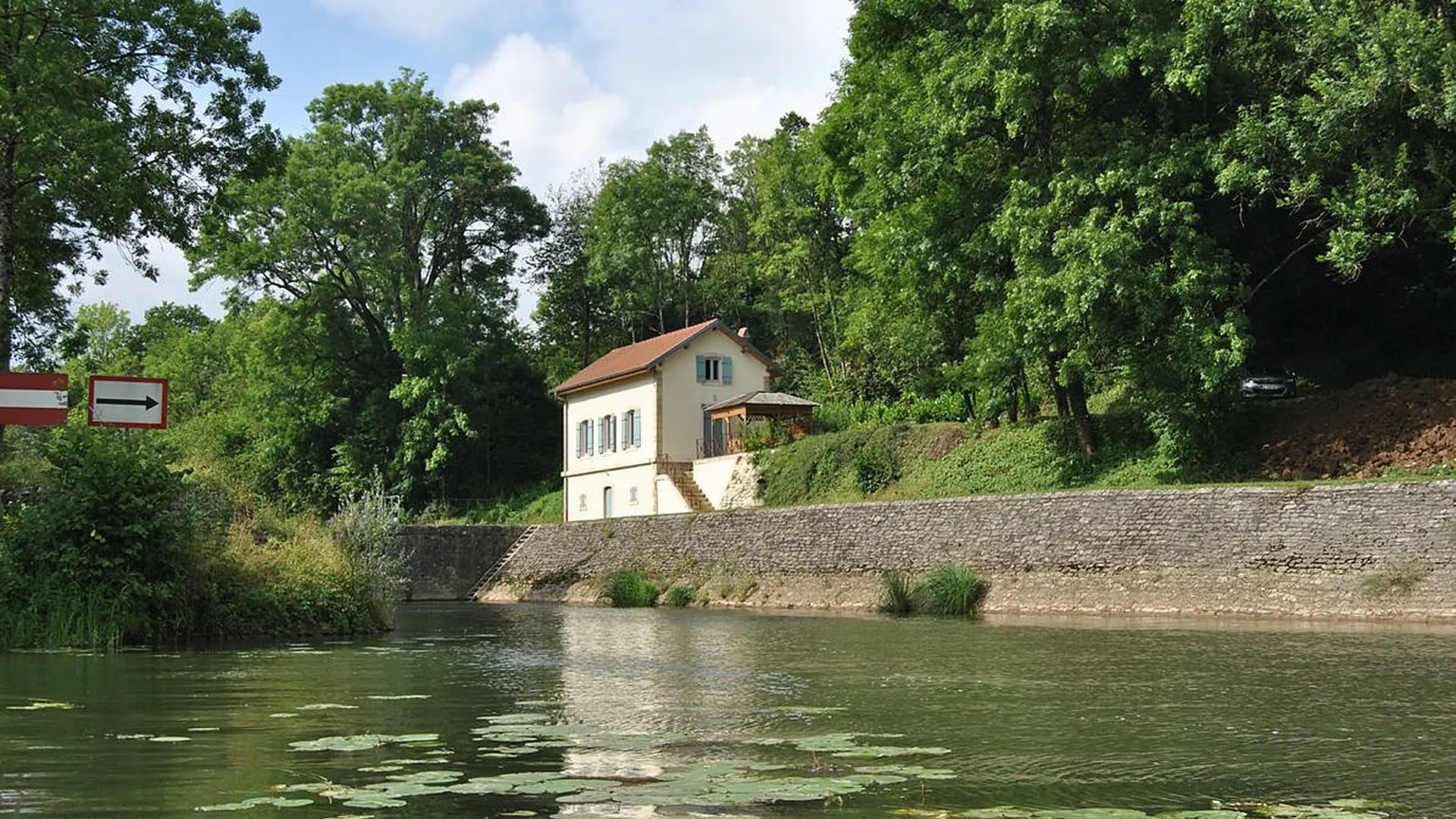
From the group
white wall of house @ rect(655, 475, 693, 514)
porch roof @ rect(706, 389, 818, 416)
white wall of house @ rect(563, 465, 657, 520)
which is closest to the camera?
white wall of house @ rect(655, 475, 693, 514)

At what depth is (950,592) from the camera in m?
24.2

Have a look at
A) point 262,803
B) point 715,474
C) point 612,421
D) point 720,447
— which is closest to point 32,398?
point 262,803

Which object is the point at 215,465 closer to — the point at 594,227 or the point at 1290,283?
the point at 1290,283

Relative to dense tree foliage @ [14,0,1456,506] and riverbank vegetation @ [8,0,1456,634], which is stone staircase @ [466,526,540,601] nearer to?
riverbank vegetation @ [8,0,1456,634]

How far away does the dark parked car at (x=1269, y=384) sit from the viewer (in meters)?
32.8

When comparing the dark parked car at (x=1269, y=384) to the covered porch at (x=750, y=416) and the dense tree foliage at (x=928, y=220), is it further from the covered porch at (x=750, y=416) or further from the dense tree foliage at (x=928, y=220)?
the covered porch at (x=750, y=416)

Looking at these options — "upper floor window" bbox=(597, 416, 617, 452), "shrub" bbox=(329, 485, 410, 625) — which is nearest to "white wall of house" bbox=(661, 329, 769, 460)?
"upper floor window" bbox=(597, 416, 617, 452)

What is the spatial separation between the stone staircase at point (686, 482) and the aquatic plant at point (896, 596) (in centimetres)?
1695

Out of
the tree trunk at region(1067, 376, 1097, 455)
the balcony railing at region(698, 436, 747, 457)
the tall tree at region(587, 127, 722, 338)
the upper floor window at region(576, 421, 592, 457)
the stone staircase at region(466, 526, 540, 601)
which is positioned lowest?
the stone staircase at region(466, 526, 540, 601)

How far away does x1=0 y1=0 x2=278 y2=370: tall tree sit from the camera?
1798 cm

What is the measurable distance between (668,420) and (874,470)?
1237 cm

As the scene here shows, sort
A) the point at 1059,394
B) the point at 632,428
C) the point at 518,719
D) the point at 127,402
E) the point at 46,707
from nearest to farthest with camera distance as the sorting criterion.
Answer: the point at 518,719, the point at 46,707, the point at 127,402, the point at 1059,394, the point at 632,428

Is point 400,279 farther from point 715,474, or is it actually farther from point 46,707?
point 46,707

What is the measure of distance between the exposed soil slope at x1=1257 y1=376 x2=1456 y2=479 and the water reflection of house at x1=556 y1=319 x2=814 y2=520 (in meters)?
18.1
